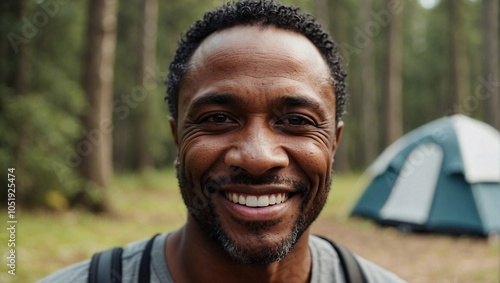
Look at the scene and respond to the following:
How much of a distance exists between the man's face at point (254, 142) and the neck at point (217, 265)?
88 millimetres

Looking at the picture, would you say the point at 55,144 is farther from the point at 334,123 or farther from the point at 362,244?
the point at 334,123

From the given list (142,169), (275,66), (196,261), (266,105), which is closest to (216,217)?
(196,261)

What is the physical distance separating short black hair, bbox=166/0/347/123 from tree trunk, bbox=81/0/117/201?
7.89 m

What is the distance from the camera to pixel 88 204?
9.63 m

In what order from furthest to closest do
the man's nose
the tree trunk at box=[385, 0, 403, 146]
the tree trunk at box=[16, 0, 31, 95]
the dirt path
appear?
the tree trunk at box=[385, 0, 403, 146] < the tree trunk at box=[16, 0, 31, 95] < the dirt path < the man's nose

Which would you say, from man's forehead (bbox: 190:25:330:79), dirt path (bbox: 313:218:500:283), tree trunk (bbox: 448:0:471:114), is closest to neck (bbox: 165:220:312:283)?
man's forehead (bbox: 190:25:330:79)

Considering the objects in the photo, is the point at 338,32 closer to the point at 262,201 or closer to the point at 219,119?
the point at 219,119

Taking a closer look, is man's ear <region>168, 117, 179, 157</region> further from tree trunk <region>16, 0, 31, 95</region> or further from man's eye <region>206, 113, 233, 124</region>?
tree trunk <region>16, 0, 31, 95</region>

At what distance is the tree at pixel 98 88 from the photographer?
9.41 m

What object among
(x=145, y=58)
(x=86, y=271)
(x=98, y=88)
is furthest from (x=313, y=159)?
(x=145, y=58)

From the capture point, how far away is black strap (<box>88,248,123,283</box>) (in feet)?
5.61

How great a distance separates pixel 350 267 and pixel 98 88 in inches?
331

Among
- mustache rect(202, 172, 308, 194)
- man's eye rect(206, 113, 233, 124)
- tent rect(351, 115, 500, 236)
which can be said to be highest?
man's eye rect(206, 113, 233, 124)

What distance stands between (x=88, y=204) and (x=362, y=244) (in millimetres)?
4736
